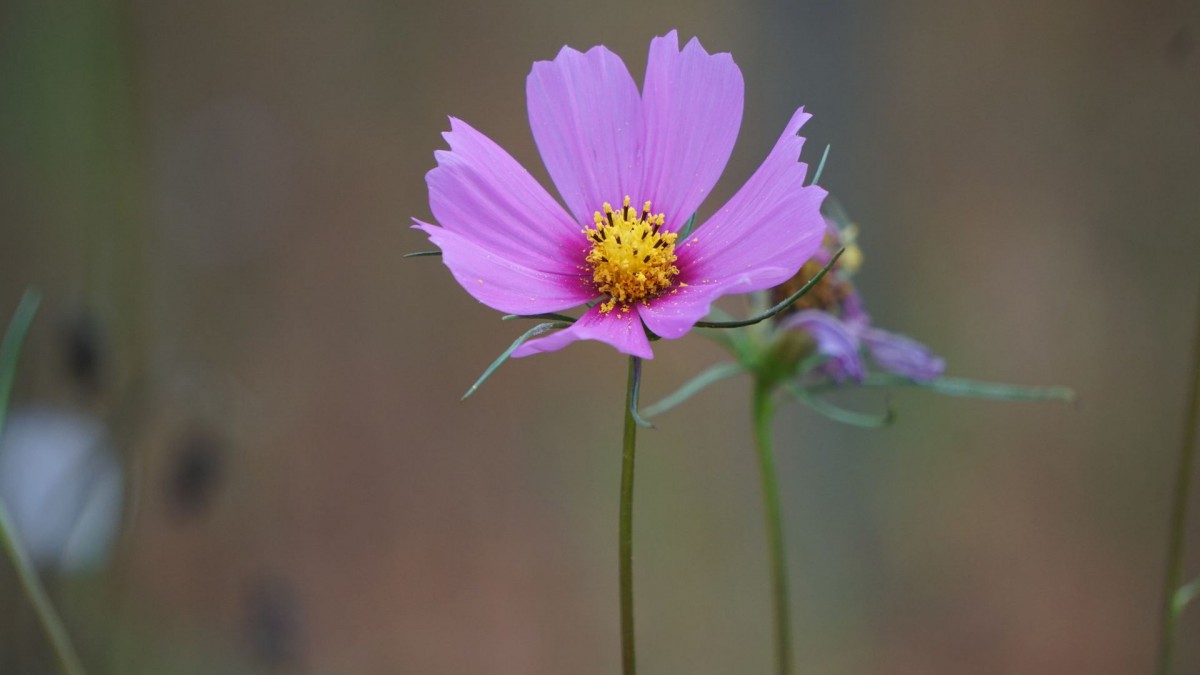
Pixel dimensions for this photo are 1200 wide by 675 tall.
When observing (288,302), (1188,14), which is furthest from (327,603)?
(1188,14)

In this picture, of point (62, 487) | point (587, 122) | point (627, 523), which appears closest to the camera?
point (627, 523)

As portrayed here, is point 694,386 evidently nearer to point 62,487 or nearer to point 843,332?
point 843,332

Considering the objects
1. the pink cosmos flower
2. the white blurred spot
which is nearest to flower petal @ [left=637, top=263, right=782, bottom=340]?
the pink cosmos flower

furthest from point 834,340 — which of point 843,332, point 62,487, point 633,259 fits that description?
point 62,487

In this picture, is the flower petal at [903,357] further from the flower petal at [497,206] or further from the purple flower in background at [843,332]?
the flower petal at [497,206]

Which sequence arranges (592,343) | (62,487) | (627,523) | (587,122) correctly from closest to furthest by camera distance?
(627,523) < (587,122) < (62,487) < (592,343)

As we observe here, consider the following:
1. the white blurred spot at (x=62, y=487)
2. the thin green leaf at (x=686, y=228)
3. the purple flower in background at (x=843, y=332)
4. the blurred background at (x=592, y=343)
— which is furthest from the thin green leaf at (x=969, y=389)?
the blurred background at (x=592, y=343)

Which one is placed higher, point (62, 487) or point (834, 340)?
point (834, 340)

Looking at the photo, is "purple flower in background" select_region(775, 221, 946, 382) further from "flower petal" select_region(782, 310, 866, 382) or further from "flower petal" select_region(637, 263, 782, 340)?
"flower petal" select_region(637, 263, 782, 340)
